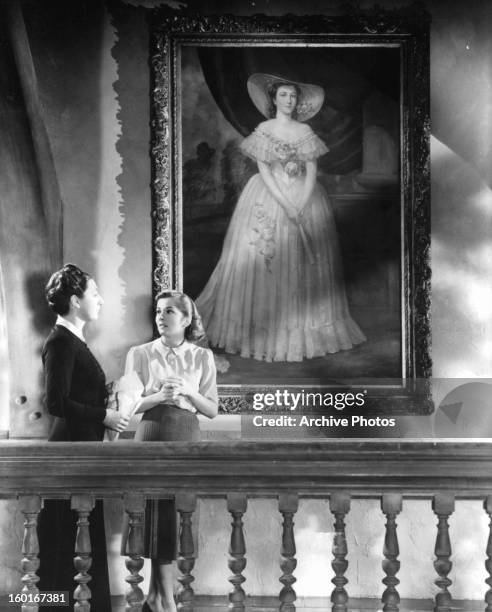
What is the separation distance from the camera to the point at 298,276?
4.82 metres

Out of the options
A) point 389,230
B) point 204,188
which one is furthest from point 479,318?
point 204,188

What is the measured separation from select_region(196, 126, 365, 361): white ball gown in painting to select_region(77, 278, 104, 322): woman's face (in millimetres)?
612

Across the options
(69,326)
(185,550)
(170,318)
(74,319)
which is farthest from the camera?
(170,318)

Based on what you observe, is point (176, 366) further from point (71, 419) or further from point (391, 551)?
point (391, 551)

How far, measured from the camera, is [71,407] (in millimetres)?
4121

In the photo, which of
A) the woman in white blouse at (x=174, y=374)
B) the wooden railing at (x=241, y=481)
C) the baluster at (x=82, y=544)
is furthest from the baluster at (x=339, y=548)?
the woman in white blouse at (x=174, y=374)

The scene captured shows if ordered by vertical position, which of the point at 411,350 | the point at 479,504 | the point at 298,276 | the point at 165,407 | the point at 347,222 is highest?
the point at 347,222

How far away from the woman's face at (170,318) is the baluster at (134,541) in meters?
2.10

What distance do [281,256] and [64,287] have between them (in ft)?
3.97

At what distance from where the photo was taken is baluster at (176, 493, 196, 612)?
2.53 m

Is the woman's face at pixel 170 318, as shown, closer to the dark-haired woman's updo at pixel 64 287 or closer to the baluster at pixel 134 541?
the dark-haired woman's updo at pixel 64 287

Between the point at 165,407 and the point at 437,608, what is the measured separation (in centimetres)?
221

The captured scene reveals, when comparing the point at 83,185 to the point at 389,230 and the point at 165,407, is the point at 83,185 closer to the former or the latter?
the point at 165,407

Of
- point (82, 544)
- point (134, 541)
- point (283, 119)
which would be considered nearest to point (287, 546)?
point (134, 541)
